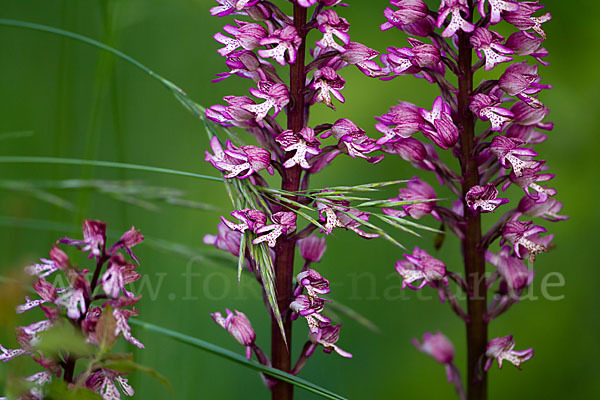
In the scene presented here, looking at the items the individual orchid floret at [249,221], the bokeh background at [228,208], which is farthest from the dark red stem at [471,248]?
the bokeh background at [228,208]

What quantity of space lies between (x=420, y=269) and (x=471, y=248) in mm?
92

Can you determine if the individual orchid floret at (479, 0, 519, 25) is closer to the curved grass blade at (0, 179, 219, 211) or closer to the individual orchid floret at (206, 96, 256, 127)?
the individual orchid floret at (206, 96, 256, 127)

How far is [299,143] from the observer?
93 centimetres

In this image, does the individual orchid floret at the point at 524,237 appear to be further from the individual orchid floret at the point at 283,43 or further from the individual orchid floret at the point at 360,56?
the individual orchid floret at the point at 283,43

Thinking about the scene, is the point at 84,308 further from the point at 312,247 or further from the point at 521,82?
the point at 521,82

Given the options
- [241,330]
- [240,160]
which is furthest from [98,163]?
[241,330]

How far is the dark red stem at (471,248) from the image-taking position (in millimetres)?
1073

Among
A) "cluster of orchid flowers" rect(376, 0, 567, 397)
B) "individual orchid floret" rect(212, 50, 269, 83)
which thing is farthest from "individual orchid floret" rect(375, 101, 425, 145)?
"individual orchid floret" rect(212, 50, 269, 83)

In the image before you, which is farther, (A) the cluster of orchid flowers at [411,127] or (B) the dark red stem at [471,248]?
(B) the dark red stem at [471,248]

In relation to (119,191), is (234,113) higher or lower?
higher

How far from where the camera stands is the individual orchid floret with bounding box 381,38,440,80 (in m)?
1.03

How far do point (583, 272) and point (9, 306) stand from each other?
1.64m

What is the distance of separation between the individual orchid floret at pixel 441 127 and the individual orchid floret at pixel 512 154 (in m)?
0.07

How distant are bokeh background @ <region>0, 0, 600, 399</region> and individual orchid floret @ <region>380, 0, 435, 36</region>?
48 cm
